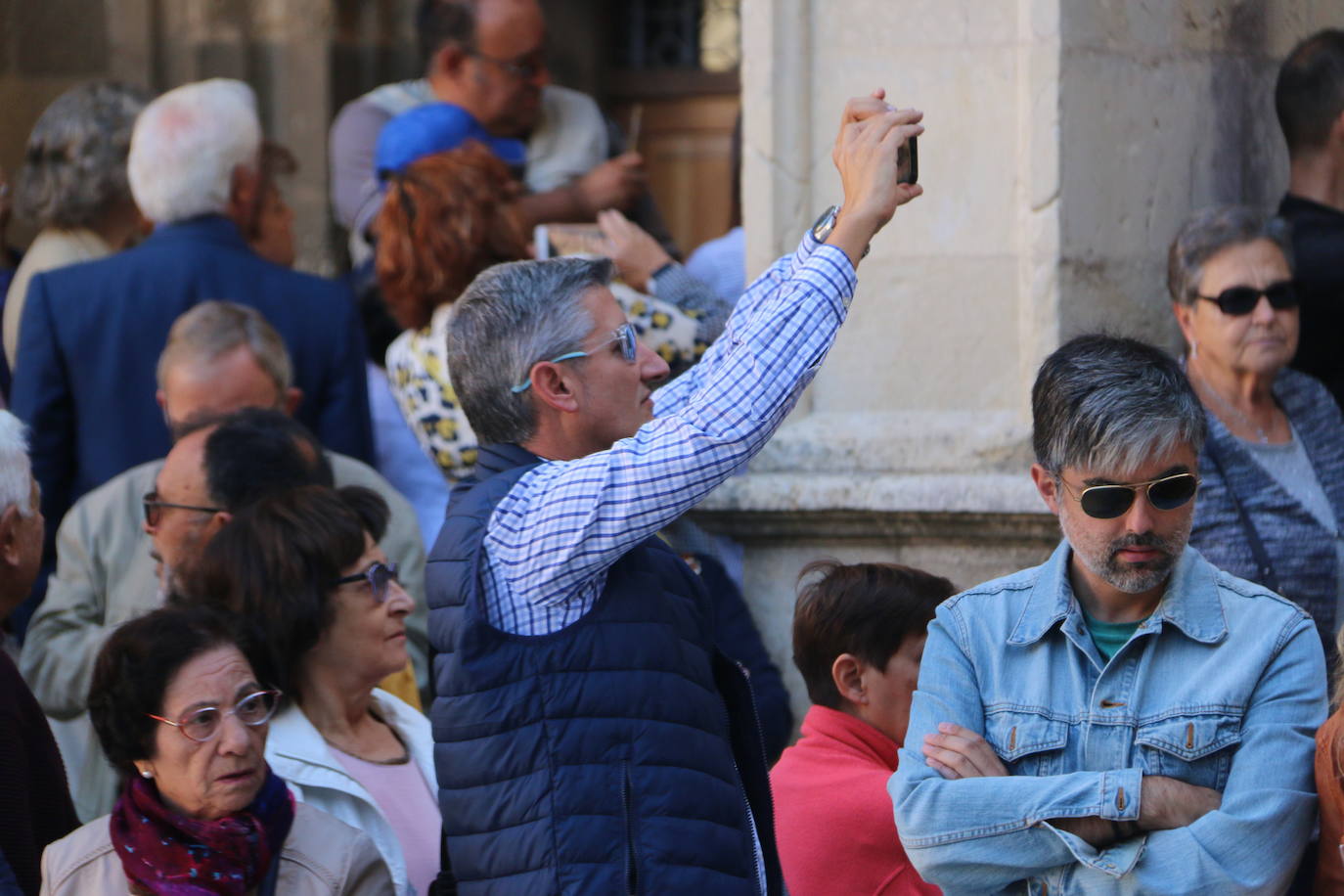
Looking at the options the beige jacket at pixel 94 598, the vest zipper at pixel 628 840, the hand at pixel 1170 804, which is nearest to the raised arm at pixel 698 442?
the vest zipper at pixel 628 840

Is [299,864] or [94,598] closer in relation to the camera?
[299,864]

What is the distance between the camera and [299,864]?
3.60m

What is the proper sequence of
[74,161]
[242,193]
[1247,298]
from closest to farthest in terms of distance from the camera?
[1247,298]
[242,193]
[74,161]

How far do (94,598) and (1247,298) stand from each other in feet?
8.85

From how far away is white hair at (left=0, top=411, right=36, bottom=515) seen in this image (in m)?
3.95

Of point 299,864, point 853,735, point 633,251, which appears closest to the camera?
point 299,864

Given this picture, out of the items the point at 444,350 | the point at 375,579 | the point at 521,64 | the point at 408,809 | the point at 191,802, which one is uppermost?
the point at 521,64

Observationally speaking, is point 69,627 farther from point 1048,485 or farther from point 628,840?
point 1048,485

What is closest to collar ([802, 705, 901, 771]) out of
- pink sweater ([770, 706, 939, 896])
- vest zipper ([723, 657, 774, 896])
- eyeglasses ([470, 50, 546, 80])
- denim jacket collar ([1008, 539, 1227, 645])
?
pink sweater ([770, 706, 939, 896])

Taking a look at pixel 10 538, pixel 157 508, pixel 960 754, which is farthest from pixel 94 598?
pixel 960 754

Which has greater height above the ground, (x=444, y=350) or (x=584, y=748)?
(x=444, y=350)

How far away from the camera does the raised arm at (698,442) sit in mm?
3105

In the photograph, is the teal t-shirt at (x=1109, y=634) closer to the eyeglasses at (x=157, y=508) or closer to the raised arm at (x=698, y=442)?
the raised arm at (x=698, y=442)

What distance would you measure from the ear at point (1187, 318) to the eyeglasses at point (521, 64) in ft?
7.29
